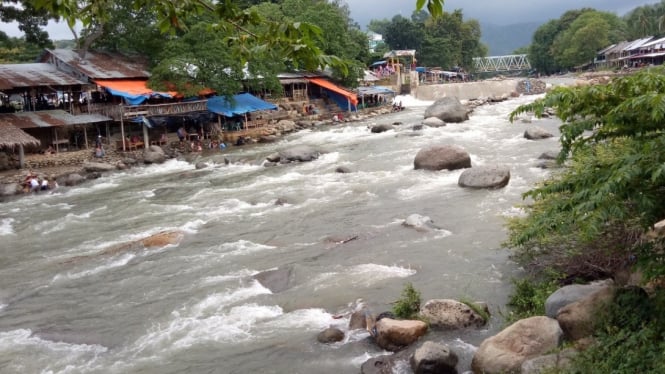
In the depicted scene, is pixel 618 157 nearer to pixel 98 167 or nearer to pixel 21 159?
pixel 98 167

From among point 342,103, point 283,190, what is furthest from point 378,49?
point 283,190

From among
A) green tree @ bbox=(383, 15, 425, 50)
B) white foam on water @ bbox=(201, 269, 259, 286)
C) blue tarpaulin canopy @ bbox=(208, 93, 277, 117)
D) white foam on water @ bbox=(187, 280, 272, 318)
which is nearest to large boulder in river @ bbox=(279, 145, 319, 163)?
blue tarpaulin canopy @ bbox=(208, 93, 277, 117)

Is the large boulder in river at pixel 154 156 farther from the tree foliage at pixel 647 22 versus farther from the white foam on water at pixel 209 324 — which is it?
the tree foliage at pixel 647 22

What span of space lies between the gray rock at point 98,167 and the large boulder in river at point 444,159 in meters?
14.3

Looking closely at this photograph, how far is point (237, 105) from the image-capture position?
3412 centimetres

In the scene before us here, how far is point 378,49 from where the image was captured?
68.6 metres

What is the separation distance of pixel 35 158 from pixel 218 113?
401 inches

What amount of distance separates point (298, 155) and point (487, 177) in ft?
34.1

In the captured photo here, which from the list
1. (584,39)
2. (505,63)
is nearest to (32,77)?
(584,39)

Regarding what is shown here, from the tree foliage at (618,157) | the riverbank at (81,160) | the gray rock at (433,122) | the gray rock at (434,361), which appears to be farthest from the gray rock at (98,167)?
the tree foliage at (618,157)

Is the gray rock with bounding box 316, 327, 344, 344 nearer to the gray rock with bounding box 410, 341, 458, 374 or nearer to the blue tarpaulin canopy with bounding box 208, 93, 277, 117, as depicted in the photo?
the gray rock with bounding box 410, 341, 458, 374

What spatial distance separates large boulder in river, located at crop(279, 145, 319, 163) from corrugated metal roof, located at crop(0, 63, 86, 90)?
11702 millimetres

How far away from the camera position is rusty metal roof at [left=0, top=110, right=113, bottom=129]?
26.0 m

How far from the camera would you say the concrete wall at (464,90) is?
53.1 metres
